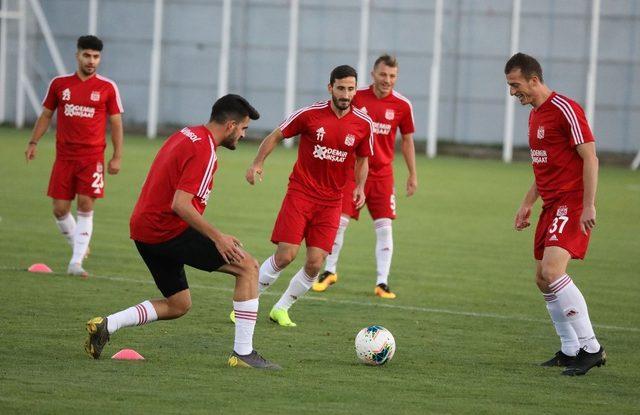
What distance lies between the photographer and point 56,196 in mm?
13531

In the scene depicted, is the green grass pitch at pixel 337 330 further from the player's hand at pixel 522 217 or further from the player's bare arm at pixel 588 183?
the player's bare arm at pixel 588 183

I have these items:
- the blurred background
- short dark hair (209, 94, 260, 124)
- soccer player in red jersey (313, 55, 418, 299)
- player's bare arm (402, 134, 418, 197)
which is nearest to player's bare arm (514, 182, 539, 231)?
short dark hair (209, 94, 260, 124)

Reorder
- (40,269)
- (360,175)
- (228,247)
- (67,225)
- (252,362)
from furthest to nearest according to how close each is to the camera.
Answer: (67,225)
(40,269)
(360,175)
(252,362)
(228,247)

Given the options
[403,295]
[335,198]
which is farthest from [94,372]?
[403,295]

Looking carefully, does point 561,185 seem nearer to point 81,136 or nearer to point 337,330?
point 337,330

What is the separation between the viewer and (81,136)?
13.5 metres

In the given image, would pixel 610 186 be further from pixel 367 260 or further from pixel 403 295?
pixel 403 295

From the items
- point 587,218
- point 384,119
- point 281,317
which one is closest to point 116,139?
point 384,119

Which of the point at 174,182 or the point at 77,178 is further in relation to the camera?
the point at 77,178

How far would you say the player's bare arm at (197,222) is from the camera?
807 cm

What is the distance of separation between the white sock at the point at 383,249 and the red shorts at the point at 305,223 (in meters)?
2.43

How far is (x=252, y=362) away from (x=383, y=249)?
5.06 meters

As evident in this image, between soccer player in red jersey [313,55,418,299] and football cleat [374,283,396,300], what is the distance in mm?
107

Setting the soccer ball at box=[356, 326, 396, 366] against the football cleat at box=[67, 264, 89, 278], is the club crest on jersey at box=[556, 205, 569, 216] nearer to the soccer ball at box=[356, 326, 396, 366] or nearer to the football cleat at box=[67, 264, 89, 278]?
the soccer ball at box=[356, 326, 396, 366]
